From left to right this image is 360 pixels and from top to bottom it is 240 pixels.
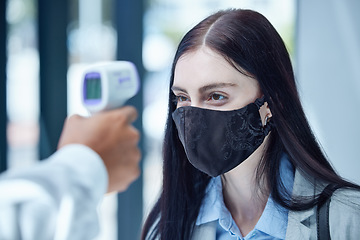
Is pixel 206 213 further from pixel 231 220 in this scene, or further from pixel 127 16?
pixel 127 16

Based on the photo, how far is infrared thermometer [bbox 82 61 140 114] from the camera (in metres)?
1.43

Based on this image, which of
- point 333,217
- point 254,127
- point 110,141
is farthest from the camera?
point 254,127

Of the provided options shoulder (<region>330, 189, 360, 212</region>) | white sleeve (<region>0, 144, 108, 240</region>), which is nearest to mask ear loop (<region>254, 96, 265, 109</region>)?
shoulder (<region>330, 189, 360, 212</region>)

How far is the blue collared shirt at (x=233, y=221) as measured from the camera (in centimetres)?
134

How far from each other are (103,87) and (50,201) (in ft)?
2.14

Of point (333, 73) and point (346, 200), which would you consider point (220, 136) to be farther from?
point (333, 73)

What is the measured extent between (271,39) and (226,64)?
0.17 metres

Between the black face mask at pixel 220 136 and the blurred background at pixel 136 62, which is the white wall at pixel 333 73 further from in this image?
the black face mask at pixel 220 136

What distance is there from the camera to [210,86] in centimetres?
131

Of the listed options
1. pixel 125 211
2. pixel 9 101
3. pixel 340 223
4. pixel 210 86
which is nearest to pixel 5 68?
pixel 9 101

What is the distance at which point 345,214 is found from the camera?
48.0 inches

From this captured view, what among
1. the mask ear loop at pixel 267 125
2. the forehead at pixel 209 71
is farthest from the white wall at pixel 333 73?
the forehead at pixel 209 71

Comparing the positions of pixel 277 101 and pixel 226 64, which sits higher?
pixel 226 64

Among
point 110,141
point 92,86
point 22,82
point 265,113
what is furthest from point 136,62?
point 110,141
